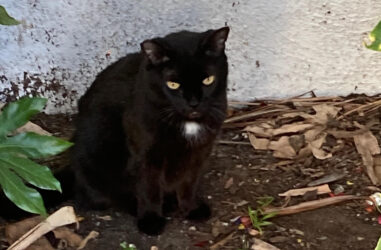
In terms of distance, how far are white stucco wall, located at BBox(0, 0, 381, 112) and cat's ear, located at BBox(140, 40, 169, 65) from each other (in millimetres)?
602

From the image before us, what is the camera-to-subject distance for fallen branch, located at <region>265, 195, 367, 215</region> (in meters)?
2.25

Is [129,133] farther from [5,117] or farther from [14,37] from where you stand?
[14,37]

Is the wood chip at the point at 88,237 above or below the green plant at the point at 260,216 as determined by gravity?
below

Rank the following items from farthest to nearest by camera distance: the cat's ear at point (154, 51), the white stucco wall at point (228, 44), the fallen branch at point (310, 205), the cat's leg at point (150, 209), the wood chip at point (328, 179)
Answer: the white stucco wall at point (228, 44), the wood chip at point (328, 179), the fallen branch at point (310, 205), the cat's leg at point (150, 209), the cat's ear at point (154, 51)

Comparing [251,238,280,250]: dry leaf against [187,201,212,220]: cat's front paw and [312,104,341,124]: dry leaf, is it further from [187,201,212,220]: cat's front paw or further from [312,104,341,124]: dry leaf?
[312,104,341,124]: dry leaf

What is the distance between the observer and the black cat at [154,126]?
1.94 meters

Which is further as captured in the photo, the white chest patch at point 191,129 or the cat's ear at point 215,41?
the white chest patch at point 191,129

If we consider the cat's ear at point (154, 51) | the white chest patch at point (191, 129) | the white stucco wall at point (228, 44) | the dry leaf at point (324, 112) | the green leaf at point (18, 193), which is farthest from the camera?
the dry leaf at point (324, 112)

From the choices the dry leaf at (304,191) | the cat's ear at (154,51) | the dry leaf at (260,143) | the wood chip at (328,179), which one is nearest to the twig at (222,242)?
the dry leaf at (304,191)

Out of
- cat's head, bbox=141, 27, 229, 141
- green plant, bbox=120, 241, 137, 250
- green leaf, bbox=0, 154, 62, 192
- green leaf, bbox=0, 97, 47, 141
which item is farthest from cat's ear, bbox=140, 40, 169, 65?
green plant, bbox=120, 241, 137, 250

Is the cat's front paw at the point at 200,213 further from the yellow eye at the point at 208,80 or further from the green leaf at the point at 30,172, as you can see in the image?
the green leaf at the point at 30,172

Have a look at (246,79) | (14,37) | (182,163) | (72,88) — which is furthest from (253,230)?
(14,37)

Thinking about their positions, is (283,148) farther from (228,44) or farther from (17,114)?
(17,114)

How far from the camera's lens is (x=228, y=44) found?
2.59 meters
